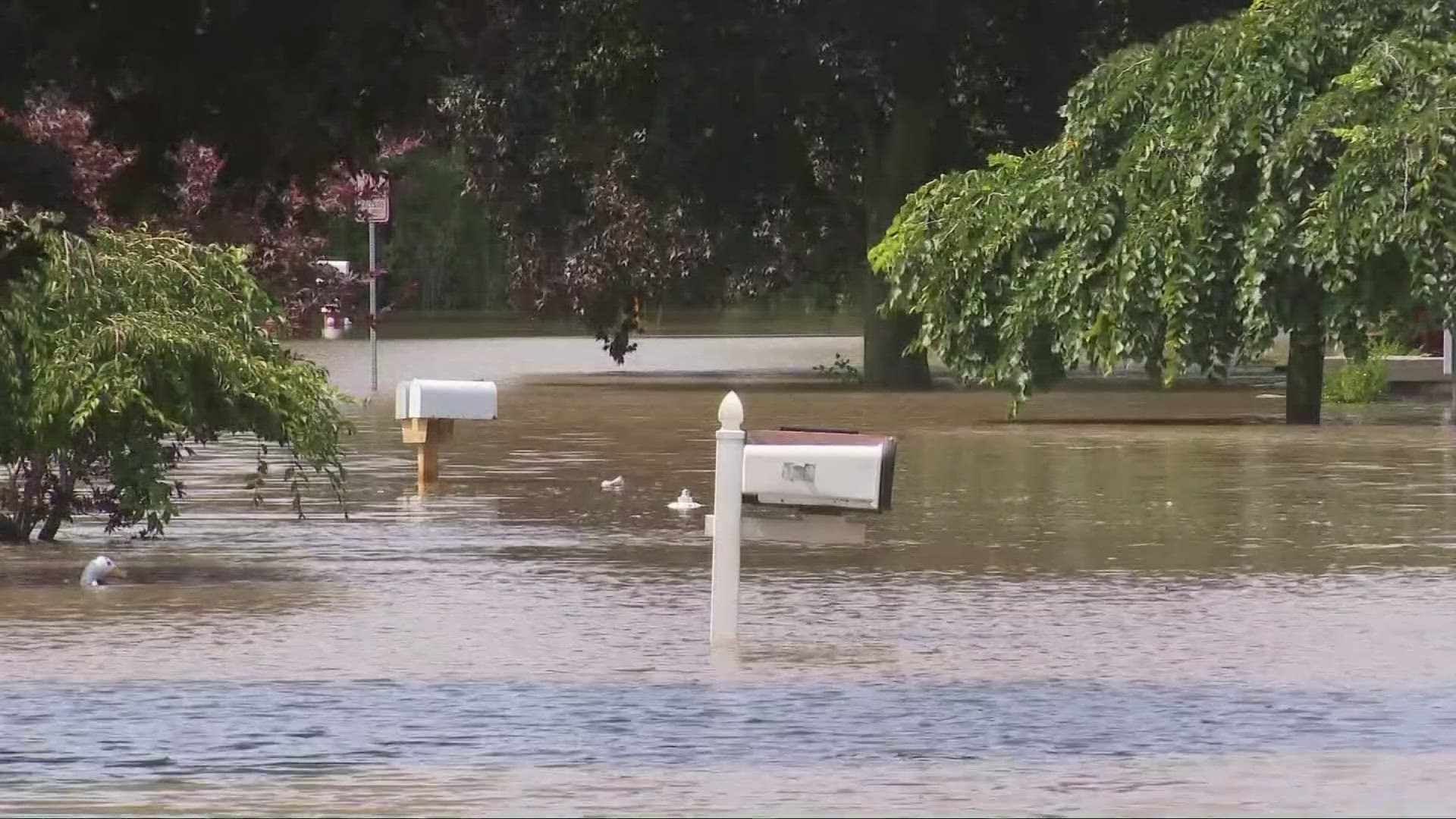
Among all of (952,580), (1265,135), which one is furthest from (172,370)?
(1265,135)

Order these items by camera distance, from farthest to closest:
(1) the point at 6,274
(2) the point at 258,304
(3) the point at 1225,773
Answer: (2) the point at 258,304, (3) the point at 1225,773, (1) the point at 6,274

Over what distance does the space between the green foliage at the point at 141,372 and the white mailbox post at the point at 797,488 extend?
11.8 feet

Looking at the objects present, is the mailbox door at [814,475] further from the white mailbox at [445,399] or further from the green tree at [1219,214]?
the green tree at [1219,214]

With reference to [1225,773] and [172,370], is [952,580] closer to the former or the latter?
[172,370]

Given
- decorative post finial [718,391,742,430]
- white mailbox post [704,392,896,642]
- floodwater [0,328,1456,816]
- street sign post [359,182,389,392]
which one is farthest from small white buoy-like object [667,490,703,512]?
street sign post [359,182,389,392]

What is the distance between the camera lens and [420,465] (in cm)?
2112

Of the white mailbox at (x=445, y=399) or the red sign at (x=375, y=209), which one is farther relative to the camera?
the red sign at (x=375, y=209)

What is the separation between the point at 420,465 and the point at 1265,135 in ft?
31.5

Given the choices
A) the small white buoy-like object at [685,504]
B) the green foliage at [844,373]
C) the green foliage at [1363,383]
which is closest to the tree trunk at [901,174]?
the green foliage at [844,373]

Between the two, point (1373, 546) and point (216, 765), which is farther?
point (1373, 546)

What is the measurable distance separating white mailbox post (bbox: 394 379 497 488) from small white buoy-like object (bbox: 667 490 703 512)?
200cm

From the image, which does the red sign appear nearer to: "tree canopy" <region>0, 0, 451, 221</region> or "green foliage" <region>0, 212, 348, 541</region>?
"green foliage" <region>0, 212, 348, 541</region>

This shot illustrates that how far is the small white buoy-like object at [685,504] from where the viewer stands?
18.9m

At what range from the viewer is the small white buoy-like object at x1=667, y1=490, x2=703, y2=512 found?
18.9m
